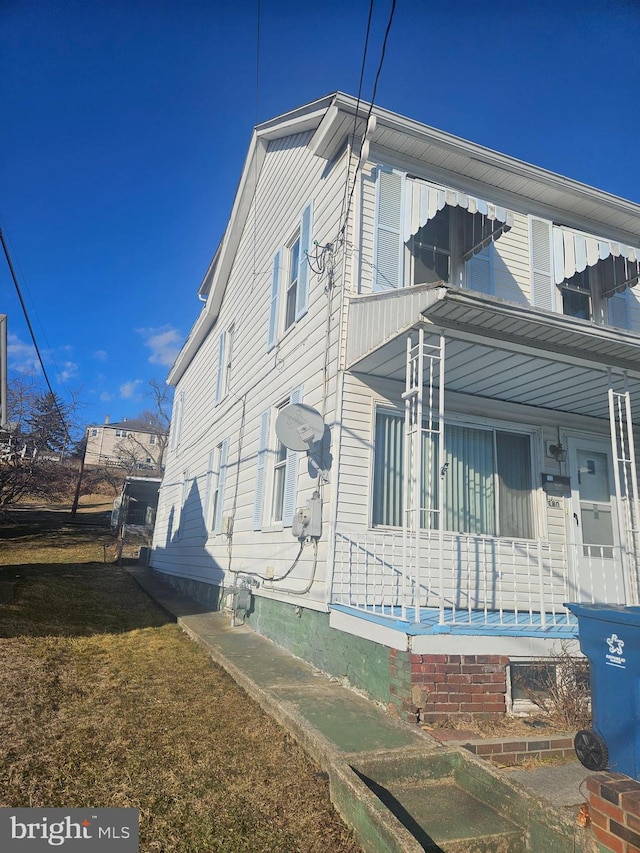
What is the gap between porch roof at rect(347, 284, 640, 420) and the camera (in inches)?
193

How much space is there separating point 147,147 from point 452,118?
247 inches

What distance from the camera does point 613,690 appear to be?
3.43 meters

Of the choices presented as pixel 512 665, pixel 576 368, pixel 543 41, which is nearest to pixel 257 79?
pixel 543 41

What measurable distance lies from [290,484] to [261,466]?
4.85ft

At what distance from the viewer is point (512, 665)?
15.3ft

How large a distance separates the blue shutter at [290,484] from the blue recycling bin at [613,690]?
13.4 ft

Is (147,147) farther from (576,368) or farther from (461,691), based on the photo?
(461,691)

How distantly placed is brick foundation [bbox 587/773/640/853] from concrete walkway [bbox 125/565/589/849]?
1.33ft

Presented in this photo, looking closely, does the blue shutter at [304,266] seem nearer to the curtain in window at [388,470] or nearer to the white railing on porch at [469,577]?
the curtain in window at [388,470]

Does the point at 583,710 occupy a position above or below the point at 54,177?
below

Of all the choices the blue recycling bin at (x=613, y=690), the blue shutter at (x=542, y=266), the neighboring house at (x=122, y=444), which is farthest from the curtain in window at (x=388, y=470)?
the neighboring house at (x=122, y=444)

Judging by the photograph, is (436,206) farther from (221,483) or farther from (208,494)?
(208,494)

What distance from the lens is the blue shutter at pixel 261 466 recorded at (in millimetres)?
8453

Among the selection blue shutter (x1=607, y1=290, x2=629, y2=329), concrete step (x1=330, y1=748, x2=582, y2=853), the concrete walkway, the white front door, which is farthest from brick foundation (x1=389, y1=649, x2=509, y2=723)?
blue shutter (x1=607, y1=290, x2=629, y2=329)
